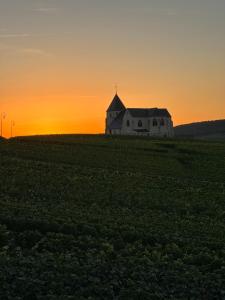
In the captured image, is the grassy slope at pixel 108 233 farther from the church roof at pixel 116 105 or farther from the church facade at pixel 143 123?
the church roof at pixel 116 105

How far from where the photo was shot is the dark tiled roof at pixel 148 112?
136 metres

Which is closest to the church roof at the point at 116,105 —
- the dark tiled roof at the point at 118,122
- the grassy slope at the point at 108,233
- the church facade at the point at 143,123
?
the church facade at the point at 143,123

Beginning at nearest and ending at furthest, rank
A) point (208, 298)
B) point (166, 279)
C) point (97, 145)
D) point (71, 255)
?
1. point (208, 298)
2. point (166, 279)
3. point (71, 255)
4. point (97, 145)

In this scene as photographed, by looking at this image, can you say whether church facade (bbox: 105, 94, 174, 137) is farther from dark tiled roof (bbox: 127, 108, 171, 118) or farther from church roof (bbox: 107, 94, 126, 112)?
church roof (bbox: 107, 94, 126, 112)

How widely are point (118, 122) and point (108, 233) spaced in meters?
111

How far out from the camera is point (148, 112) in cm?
13800

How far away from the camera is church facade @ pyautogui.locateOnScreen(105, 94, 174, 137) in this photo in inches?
5305

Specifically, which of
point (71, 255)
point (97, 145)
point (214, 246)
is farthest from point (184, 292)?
point (97, 145)

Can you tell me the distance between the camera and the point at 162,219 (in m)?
31.4

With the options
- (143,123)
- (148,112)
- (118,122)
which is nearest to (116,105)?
(118,122)

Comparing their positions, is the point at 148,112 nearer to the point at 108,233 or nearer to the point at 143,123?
the point at 143,123

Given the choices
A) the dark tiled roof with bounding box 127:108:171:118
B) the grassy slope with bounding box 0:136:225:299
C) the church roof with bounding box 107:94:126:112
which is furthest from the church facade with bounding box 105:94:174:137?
the grassy slope with bounding box 0:136:225:299

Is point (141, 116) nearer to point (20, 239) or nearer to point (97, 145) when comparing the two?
point (97, 145)

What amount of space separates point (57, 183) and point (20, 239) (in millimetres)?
17806
